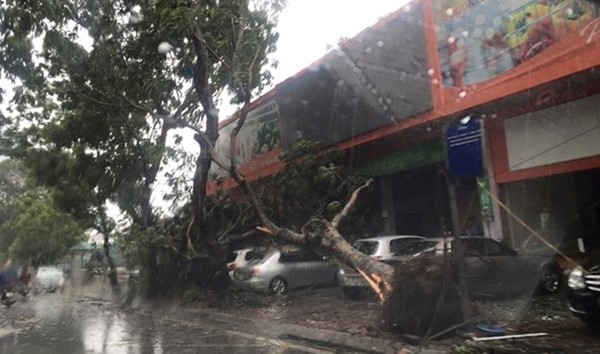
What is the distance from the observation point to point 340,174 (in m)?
16.8

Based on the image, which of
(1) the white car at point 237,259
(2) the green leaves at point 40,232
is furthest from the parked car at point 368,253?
(2) the green leaves at point 40,232

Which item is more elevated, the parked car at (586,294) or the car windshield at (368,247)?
the car windshield at (368,247)

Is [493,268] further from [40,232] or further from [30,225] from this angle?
[40,232]

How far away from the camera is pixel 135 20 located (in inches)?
602

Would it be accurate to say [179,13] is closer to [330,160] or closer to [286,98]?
[330,160]

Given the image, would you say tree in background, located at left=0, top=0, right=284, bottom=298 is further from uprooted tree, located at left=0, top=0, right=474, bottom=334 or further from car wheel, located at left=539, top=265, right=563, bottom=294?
car wheel, located at left=539, top=265, right=563, bottom=294

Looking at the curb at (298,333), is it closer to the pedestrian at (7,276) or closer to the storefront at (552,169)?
the storefront at (552,169)

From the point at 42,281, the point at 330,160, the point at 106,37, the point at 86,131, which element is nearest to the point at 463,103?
the point at 330,160

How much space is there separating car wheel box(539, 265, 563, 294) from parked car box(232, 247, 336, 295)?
5.43m

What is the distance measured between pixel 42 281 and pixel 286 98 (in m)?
19.0

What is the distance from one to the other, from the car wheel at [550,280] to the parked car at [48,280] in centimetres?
2648

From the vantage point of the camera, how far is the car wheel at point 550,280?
39.2ft

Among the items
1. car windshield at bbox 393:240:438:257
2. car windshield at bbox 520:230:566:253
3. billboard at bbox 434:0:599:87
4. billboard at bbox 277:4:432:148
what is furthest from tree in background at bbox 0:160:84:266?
car windshield at bbox 520:230:566:253

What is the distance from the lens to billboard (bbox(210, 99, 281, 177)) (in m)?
22.6
